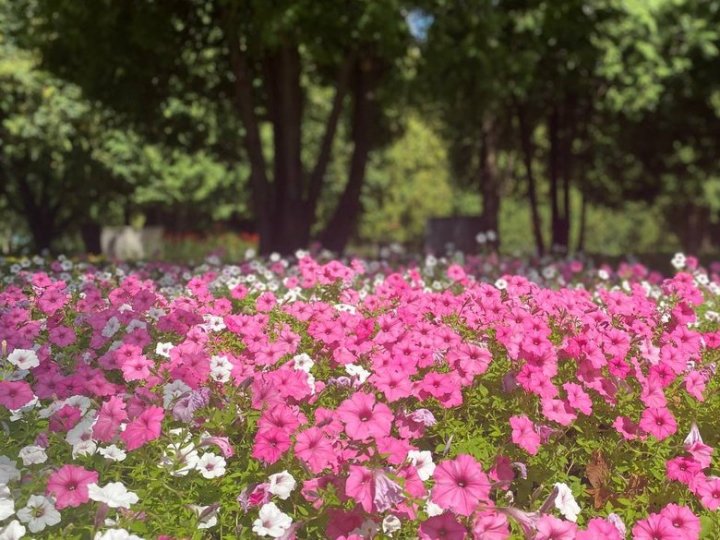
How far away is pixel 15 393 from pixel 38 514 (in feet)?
1.93

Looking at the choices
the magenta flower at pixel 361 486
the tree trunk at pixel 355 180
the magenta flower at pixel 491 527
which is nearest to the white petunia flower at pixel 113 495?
the magenta flower at pixel 361 486

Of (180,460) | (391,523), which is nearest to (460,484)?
(391,523)

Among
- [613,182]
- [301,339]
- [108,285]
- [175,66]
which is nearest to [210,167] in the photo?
[613,182]

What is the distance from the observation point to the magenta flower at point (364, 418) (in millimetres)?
3406

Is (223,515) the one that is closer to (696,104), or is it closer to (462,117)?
(462,117)

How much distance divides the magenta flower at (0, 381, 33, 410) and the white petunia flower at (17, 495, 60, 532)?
0.49 m

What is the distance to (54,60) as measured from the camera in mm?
14195

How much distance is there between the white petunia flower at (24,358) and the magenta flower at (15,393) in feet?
0.86

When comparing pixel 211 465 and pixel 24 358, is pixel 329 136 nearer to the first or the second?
pixel 24 358

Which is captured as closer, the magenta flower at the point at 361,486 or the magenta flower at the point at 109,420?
the magenta flower at the point at 361,486

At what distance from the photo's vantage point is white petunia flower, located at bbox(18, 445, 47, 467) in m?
3.39

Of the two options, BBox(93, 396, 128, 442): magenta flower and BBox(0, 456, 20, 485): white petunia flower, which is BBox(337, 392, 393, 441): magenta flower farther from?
BBox(0, 456, 20, 485): white petunia flower

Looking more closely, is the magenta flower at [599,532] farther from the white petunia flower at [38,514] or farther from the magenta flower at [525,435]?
the white petunia flower at [38,514]

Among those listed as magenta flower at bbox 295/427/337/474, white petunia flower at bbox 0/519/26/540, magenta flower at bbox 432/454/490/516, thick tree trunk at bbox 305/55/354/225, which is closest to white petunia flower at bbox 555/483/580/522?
magenta flower at bbox 432/454/490/516
